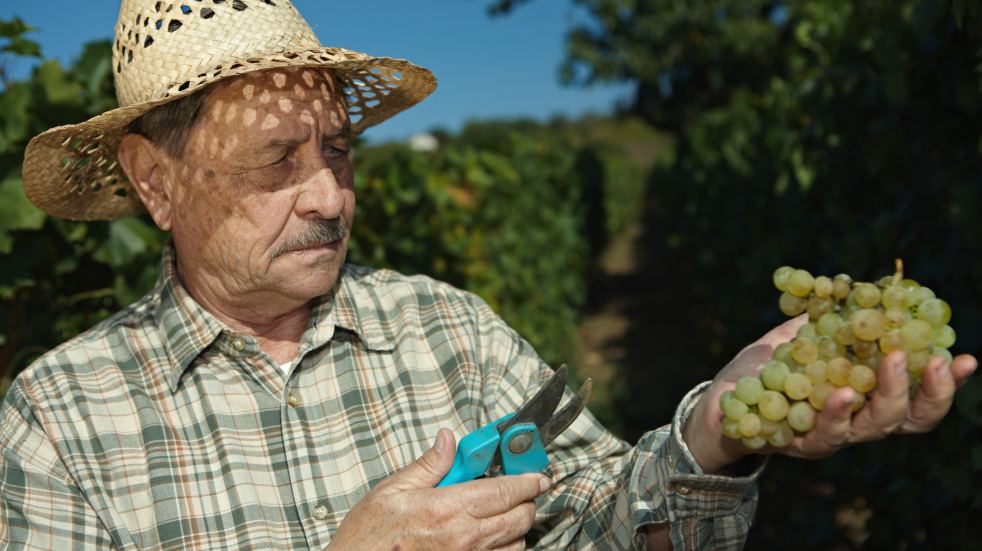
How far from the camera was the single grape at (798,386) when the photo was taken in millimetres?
1289

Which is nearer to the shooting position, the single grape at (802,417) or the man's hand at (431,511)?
the single grape at (802,417)

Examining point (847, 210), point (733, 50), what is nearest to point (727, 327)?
point (847, 210)

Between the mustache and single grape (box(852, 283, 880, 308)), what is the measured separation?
44.8 inches

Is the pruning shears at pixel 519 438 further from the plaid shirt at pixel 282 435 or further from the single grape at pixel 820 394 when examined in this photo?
the single grape at pixel 820 394

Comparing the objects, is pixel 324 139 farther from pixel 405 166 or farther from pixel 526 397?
pixel 405 166

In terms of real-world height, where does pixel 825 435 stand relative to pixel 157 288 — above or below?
below

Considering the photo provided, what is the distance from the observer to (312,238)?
186 cm

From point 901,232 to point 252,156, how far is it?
2.60 meters

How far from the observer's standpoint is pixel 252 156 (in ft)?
5.86

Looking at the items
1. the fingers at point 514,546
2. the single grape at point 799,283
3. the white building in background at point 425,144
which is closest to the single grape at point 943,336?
the single grape at point 799,283

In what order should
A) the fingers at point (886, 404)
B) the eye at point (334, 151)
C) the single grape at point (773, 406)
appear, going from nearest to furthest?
1. the fingers at point (886, 404)
2. the single grape at point (773, 406)
3. the eye at point (334, 151)

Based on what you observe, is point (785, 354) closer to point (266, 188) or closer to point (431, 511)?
point (431, 511)

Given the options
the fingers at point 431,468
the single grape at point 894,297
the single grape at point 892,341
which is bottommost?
the fingers at point 431,468

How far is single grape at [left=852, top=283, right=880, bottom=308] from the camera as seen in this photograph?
1.31m
